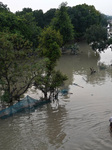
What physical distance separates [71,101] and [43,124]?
3984 millimetres

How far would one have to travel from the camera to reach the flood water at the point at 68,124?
9781 millimetres

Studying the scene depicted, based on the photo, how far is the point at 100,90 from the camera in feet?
56.7

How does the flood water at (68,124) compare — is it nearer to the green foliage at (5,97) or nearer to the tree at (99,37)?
the green foliage at (5,97)

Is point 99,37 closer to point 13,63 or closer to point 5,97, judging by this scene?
point 13,63

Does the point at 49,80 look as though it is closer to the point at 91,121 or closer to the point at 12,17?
the point at 91,121

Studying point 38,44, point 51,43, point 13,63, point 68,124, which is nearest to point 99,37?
point 38,44

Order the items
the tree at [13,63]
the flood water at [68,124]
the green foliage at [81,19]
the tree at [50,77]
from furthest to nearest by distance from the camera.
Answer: the green foliage at [81,19] → the tree at [50,77] → the tree at [13,63] → the flood water at [68,124]

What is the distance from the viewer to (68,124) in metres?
11.7

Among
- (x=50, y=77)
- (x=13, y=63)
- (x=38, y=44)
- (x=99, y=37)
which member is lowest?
(x=50, y=77)

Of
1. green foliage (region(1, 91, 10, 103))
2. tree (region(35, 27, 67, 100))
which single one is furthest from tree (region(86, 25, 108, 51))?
green foliage (region(1, 91, 10, 103))

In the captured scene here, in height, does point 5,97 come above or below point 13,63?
below

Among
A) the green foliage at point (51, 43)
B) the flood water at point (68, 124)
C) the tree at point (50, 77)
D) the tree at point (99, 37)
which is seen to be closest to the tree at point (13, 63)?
the tree at point (50, 77)

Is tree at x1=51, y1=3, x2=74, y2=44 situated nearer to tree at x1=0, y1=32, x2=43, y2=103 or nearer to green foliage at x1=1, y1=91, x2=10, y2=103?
tree at x1=0, y1=32, x2=43, y2=103

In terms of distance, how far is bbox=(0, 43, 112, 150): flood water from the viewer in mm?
9781
